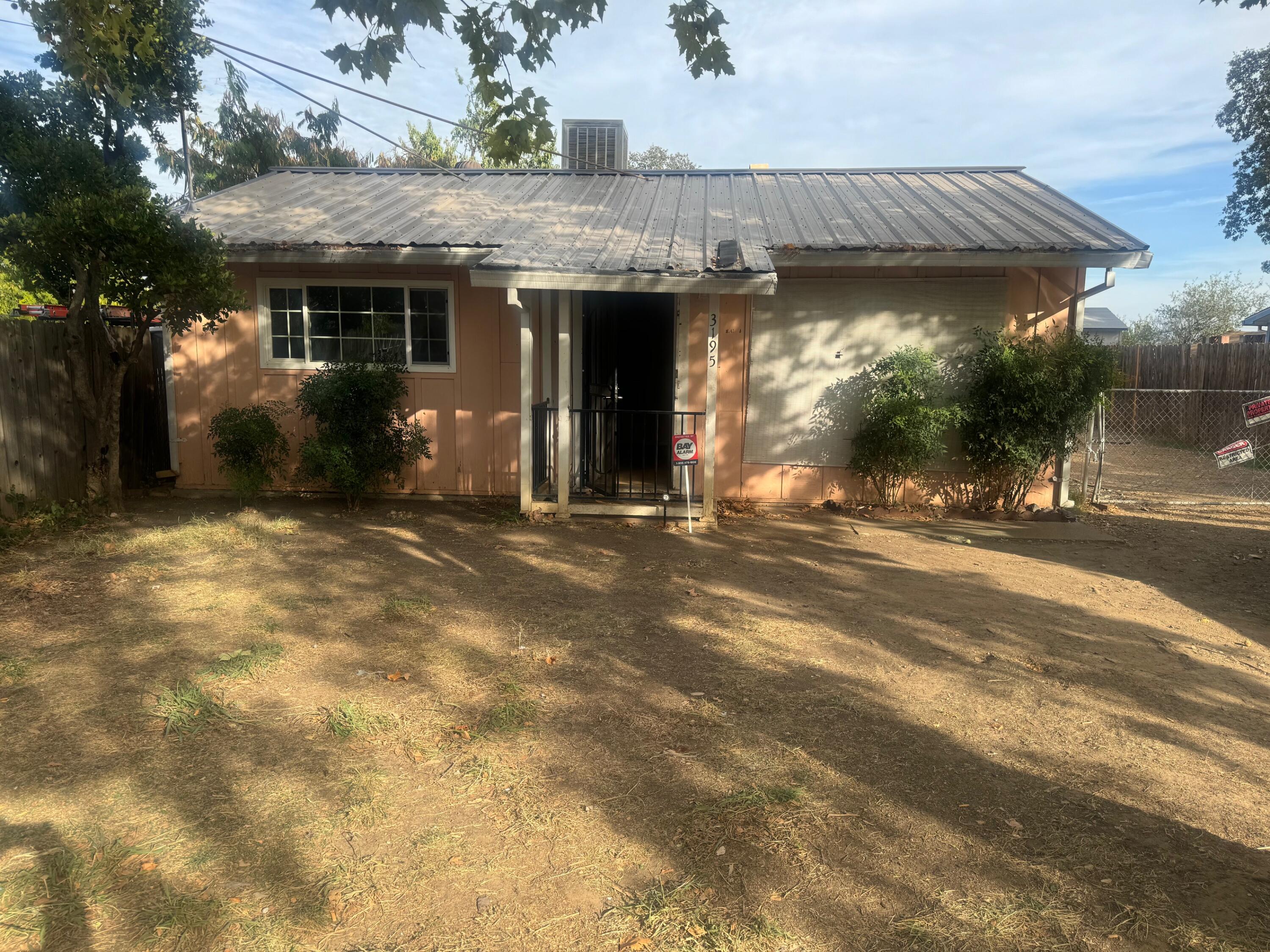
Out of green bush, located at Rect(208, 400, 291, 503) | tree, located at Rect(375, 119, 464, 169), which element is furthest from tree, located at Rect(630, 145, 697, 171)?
green bush, located at Rect(208, 400, 291, 503)

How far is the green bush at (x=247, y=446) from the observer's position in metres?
8.20

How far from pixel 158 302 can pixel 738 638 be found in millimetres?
6038

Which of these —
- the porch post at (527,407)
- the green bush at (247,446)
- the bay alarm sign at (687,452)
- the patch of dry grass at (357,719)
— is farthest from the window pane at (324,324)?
the patch of dry grass at (357,719)

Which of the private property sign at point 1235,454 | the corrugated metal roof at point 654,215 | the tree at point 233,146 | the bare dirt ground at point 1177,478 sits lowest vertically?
the bare dirt ground at point 1177,478

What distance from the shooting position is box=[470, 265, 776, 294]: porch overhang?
7.34 metres

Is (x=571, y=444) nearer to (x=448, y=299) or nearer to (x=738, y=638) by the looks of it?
(x=448, y=299)

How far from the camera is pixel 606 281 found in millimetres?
7410

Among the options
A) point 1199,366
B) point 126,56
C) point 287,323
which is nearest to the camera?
point 126,56

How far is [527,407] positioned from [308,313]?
2.99 metres

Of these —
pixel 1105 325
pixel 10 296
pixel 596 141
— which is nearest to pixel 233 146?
pixel 10 296

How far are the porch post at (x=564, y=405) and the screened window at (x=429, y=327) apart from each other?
155cm

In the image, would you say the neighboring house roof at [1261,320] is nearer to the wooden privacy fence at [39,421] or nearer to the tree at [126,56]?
the tree at [126,56]

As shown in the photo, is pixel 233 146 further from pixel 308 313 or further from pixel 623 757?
pixel 623 757

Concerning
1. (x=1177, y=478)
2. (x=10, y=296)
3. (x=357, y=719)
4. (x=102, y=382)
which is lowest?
(x=357, y=719)
